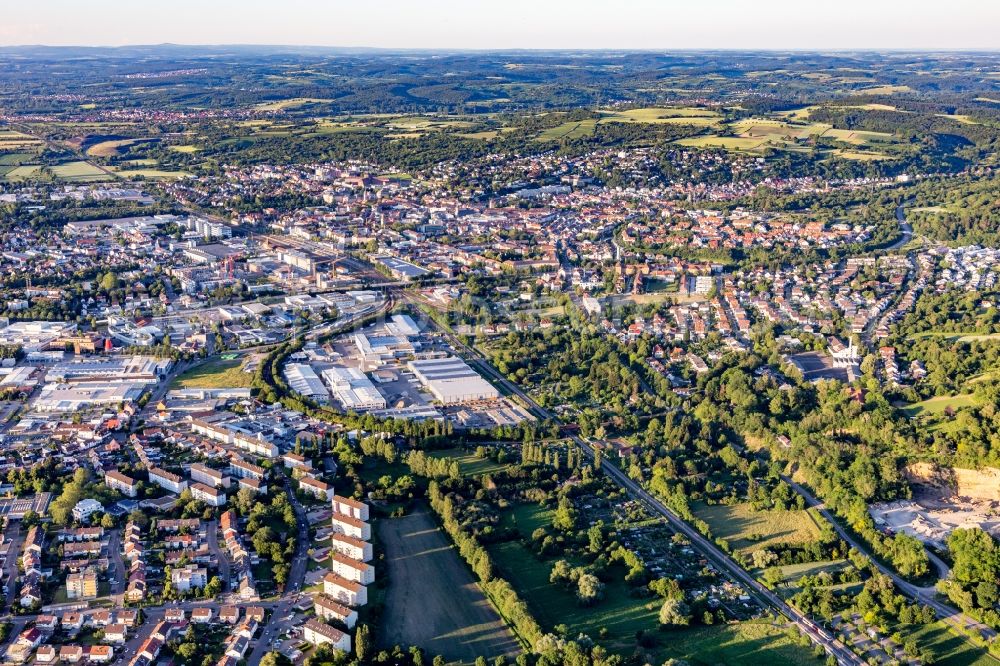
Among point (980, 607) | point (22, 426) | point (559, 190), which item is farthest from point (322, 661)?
point (559, 190)

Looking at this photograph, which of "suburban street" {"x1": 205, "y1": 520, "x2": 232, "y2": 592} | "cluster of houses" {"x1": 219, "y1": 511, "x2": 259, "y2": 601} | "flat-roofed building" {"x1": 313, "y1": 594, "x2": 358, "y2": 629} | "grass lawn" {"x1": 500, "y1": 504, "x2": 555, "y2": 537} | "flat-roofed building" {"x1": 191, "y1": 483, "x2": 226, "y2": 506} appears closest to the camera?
"flat-roofed building" {"x1": 313, "y1": 594, "x2": 358, "y2": 629}

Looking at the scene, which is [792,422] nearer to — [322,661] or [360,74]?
[322,661]

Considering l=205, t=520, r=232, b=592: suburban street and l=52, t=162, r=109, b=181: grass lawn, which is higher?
l=52, t=162, r=109, b=181: grass lawn

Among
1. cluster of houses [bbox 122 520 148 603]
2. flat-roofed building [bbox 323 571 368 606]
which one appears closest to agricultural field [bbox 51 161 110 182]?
cluster of houses [bbox 122 520 148 603]

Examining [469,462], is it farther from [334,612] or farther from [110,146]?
[110,146]

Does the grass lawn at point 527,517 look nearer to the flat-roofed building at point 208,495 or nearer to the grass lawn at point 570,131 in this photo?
the flat-roofed building at point 208,495

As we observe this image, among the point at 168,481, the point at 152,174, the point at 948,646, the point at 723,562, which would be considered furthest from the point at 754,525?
the point at 152,174

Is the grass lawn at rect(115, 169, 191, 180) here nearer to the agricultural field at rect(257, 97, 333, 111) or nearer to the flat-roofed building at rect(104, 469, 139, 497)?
the agricultural field at rect(257, 97, 333, 111)
